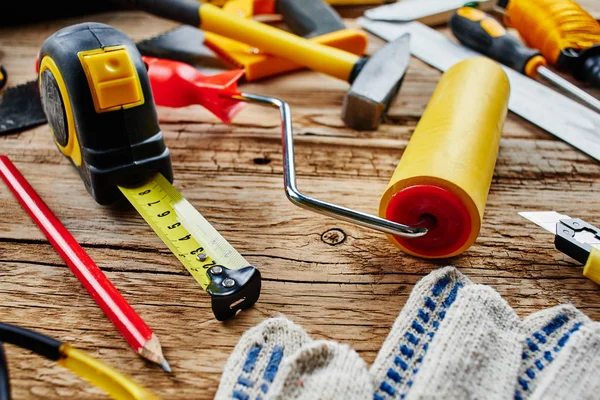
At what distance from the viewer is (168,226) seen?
27.4 inches

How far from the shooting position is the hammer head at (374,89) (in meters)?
0.93

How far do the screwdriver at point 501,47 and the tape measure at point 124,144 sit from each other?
0.74 m

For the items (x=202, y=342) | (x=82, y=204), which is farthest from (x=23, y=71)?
(x=202, y=342)

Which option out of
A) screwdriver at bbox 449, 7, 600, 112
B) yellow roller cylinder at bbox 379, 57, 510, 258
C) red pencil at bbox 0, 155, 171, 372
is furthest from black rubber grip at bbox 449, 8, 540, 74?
red pencil at bbox 0, 155, 171, 372

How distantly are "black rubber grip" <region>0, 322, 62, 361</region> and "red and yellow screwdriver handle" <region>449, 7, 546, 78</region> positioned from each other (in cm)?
98

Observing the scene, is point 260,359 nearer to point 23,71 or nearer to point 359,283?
point 359,283

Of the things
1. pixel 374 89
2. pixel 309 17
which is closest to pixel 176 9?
pixel 309 17

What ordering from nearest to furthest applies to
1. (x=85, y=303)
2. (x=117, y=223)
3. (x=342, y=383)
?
(x=342, y=383), (x=85, y=303), (x=117, y=223)

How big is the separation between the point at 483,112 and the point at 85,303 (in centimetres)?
58

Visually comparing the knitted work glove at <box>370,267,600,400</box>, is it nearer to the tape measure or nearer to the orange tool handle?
the tape measure

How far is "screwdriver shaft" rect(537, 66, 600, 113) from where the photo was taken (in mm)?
1001

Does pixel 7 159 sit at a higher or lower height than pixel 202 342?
higher

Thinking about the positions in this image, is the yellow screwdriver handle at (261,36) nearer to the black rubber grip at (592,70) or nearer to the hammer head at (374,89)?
the hammer head at (374,89)

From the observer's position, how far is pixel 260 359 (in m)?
0.58
